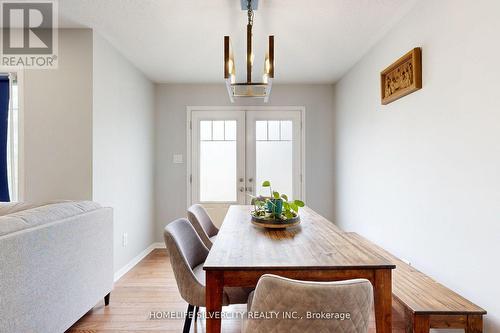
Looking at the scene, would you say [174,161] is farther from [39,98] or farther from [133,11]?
[133,11]

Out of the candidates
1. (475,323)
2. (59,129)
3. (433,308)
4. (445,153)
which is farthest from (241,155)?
(475,323)

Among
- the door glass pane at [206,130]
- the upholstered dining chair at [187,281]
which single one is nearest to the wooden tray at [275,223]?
the upholstered dining chair at [187,281]

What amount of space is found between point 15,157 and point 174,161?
1894 millimetres

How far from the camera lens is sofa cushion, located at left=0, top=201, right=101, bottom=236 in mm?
1525

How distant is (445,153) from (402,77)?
0.80 metres

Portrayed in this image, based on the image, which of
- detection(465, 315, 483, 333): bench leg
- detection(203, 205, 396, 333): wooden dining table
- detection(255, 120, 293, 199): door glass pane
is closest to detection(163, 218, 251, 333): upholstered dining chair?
detection(203, 205, 396, 333): wooden dining table

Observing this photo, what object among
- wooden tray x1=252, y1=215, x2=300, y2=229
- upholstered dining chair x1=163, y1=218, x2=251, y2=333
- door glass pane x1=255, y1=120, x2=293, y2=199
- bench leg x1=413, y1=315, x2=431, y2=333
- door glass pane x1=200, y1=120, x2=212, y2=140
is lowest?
bench leg x1=413, y1=315, x2=431, y2=333

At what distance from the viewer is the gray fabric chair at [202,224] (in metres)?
2.33

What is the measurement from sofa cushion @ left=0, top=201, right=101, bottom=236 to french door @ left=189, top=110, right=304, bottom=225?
2.07m

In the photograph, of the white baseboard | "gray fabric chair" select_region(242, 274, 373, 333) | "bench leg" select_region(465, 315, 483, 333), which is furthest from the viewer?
the white baseboard

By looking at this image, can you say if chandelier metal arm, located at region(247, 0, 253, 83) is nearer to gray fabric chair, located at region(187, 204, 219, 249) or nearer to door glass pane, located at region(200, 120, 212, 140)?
gray fabric chair, located at region(187, 204, 219, 249)

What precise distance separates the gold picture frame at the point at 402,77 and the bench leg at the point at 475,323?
150cm

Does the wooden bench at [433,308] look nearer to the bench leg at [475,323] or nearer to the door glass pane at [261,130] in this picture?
the bench leg at [475,323]

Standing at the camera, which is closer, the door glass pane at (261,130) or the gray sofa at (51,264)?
the gray sofa at (51,264)
